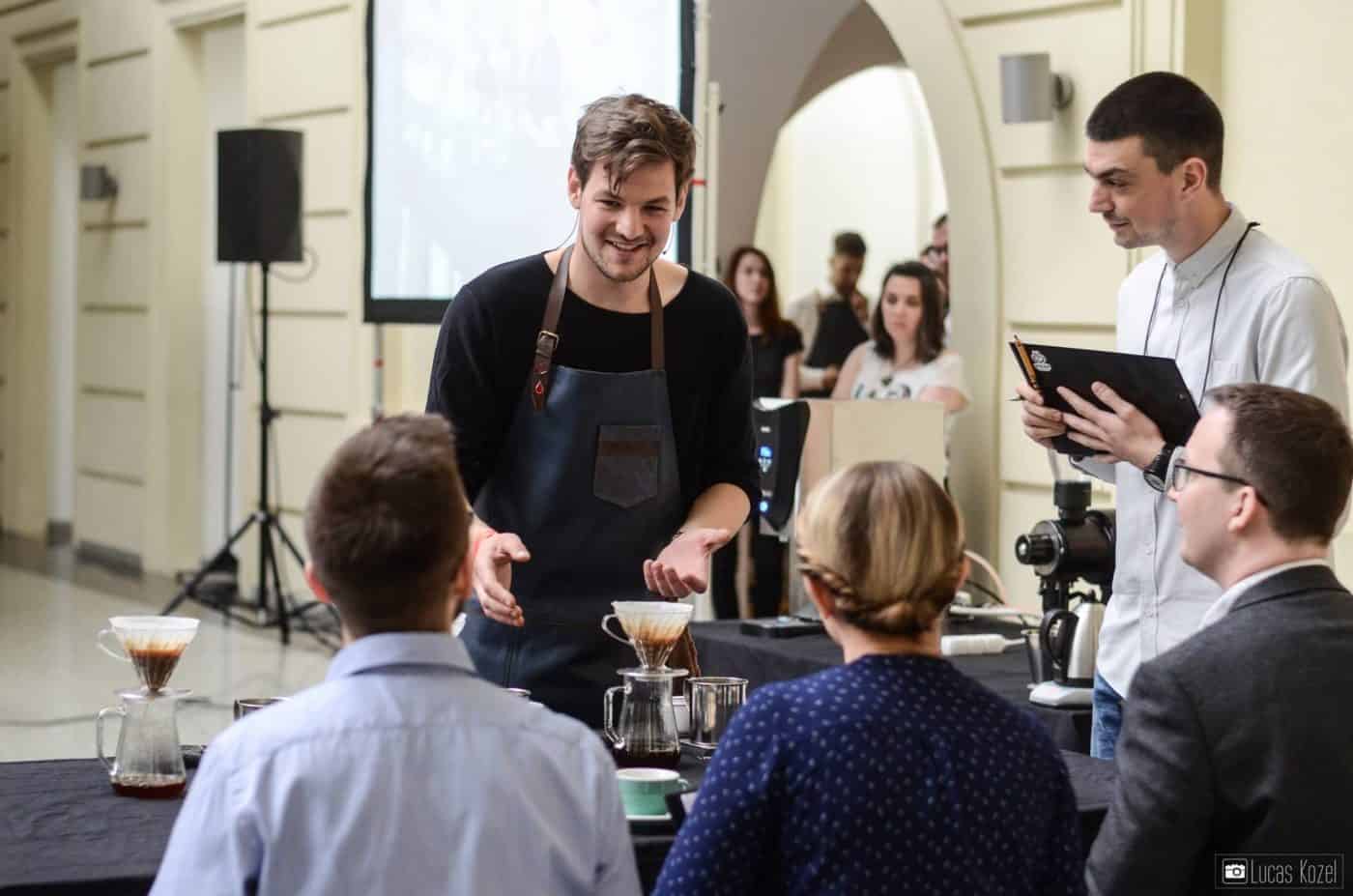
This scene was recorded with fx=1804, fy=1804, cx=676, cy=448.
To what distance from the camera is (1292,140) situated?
4.68 metres

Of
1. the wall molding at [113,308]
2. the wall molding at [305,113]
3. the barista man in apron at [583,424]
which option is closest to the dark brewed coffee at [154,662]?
the barista man in apron at [583,424]

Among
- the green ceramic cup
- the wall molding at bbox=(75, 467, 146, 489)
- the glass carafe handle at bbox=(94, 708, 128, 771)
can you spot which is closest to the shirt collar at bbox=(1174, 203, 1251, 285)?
the green ceramic cup

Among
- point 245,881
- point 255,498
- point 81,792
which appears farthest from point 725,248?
point 245,881

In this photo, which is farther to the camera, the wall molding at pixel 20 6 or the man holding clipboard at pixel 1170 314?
the wall molding at pixel 20 6

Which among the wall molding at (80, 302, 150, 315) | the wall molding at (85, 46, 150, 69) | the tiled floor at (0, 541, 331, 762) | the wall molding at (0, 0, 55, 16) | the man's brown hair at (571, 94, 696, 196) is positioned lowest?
the tiled floor at (0, 541, 331, 762)

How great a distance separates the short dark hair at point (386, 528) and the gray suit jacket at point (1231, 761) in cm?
78

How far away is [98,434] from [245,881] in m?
9.32

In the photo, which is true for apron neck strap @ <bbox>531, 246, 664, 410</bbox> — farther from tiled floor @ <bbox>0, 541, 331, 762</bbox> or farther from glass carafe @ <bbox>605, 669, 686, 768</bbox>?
tiled floor @ <bbox>0, 541, 331, 762</bbox>

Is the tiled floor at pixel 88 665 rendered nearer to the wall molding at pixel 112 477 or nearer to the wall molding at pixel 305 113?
the wall molding at pixel 112 477

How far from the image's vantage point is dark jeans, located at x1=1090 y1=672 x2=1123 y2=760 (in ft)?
9.01

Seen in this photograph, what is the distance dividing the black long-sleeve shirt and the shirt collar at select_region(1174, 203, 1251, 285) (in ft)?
2.21

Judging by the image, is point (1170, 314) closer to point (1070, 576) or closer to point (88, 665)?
point (1070, 576)

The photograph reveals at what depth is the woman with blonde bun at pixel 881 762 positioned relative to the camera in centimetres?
155

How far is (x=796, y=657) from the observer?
12.9 ft
